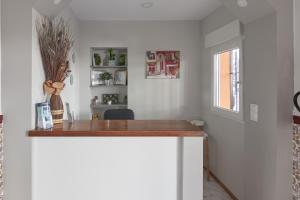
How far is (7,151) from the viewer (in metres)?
2.10

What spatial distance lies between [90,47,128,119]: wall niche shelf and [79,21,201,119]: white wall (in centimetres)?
10

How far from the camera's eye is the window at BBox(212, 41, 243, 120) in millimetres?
3535

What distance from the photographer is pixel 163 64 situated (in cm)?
486

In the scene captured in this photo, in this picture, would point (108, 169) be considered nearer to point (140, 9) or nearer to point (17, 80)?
point (17, 80)

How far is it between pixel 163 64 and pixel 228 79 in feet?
4.17

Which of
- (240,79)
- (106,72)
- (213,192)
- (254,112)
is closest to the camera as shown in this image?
(254,112)

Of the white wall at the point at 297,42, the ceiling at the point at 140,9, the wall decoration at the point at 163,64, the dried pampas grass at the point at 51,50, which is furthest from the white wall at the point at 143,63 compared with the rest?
the white wall at the point at 297,42

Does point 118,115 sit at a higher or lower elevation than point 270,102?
lower

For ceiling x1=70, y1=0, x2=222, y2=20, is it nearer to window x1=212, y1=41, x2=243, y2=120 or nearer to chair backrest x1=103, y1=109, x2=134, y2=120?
window x1=212, y1=41, x2=243, y2=120

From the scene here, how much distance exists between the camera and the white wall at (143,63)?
4793 millimetres

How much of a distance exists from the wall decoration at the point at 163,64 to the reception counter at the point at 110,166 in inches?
108

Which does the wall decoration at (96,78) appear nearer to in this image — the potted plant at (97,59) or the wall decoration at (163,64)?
the potted plant at (97,59)

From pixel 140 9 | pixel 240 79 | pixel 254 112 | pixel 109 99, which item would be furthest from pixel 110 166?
pixel 109 99

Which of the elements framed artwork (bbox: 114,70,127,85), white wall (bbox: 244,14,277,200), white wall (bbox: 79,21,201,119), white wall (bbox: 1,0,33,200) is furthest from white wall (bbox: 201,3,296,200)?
framed artwork (bbox: 114,70,127,85)
